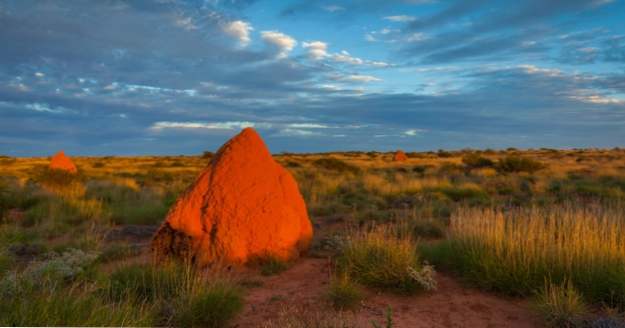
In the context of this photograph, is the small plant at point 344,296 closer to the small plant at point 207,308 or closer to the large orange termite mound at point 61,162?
the small plant at point 207,308

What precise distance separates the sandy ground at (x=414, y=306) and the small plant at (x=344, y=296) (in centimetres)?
10

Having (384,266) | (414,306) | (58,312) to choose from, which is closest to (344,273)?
(384,266)

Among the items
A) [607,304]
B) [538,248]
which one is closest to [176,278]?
[538,248]

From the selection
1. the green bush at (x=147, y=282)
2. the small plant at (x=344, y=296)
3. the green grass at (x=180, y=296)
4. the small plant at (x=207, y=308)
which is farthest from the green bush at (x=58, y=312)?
the small plant at (x=344, y=296)

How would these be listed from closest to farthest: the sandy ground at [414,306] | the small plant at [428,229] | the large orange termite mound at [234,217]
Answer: the sandy ground at [414,306]
the large orange termite mound at [234,217]
the small plant at [428,229]

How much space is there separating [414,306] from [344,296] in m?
0.83

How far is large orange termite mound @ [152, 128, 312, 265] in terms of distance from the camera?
21.9 feet

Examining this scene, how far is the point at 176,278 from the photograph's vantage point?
17.1ft

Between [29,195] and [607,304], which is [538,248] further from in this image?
[29,195]

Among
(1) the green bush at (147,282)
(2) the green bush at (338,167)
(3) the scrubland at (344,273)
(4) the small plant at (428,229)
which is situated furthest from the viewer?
(2) the green bush at (338,167)

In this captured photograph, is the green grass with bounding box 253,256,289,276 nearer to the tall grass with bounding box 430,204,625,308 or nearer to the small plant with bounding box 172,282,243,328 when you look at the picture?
the small plant with bounding box 172,282,243,328

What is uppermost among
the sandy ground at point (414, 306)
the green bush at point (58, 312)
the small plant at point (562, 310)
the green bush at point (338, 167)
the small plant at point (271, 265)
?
the green bush at point (338, 167)

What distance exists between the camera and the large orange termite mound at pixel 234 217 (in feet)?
21.9

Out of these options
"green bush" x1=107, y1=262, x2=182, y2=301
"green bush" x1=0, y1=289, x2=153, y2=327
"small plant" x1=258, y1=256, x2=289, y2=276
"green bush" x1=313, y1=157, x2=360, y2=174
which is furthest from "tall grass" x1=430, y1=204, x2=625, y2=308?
"green bush" x1=313, y1=157, x2=360, y2=174
